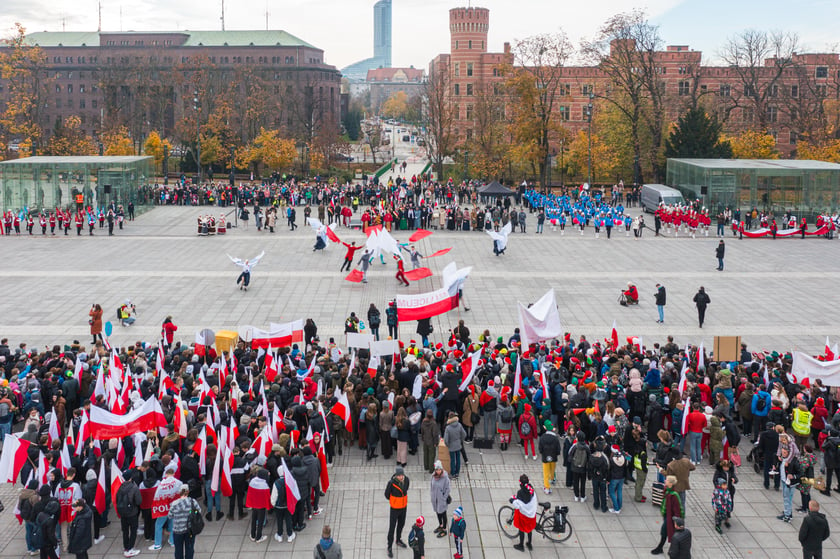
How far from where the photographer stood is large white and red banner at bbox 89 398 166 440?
13.0 meters

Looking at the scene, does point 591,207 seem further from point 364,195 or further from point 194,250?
point 194,250

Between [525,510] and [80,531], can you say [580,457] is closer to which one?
[525,510]

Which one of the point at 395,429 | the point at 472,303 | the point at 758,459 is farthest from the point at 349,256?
the point at 758,459

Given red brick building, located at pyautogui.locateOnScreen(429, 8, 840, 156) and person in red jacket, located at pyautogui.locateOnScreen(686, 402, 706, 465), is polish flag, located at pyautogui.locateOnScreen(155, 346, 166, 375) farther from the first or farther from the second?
red brick building, located at pyautogui.locateOnScreen(429, 8, 840, 156)

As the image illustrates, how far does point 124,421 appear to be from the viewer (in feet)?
43.2

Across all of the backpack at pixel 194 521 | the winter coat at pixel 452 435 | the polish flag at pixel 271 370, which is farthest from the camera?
the polish flag at pixel 271 370

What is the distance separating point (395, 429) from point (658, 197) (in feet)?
126

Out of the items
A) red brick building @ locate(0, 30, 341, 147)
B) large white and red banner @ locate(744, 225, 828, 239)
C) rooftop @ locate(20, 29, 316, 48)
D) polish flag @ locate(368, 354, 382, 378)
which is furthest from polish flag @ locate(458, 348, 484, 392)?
rooftop @ locate(20, 29, 316, 48)

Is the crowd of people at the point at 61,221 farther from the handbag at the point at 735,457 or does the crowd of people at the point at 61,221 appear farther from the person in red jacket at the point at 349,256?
the handbag at the point at 735,457

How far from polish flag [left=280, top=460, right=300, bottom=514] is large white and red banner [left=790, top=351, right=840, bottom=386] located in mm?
10501

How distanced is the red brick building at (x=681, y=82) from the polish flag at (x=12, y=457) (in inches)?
2667

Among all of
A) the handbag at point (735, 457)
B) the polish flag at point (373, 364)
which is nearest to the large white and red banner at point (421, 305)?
the polish flag at point (373, 364)

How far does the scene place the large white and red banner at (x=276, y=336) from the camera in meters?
19.6

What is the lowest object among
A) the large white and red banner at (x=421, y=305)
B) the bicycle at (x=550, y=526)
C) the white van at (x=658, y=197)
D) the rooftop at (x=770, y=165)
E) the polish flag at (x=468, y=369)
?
the bicycle at (x=550, y=526)
